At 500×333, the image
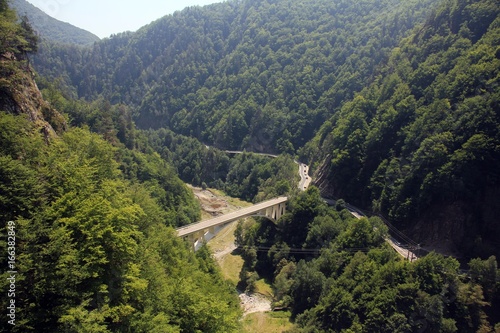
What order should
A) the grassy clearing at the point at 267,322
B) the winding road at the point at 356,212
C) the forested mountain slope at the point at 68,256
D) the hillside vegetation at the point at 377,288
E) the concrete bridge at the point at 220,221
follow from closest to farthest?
the forested mountain slope at the point at 68,256, the hillside vegetation at the point at 377,288, the grassy clearing at the point at 267,322, the concrete bridge at the point at 220,221, the winding road at the point at 356,212

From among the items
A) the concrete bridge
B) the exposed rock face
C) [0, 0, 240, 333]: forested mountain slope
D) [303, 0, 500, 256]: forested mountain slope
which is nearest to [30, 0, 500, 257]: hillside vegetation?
[303, 0, 500, 256]: forested mountain slope

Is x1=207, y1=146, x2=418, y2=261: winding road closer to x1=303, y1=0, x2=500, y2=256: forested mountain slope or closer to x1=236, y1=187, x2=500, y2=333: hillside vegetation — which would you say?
x1=303, y1=0, x2=500, y2=256: forested mountain slope

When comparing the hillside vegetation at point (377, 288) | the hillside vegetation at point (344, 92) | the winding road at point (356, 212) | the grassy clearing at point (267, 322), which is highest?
the hillside vegetation at point (344, 92)

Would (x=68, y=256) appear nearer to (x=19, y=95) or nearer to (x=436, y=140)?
(x=19, y=95)

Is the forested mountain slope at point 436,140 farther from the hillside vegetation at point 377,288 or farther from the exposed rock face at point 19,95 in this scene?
the exposed rock face at point 19,95

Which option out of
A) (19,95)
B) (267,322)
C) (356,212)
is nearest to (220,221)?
(267,322)

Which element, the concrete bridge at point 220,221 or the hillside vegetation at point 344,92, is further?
the hillside vegetation at point 344,92

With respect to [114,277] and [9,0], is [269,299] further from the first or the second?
[9,0]

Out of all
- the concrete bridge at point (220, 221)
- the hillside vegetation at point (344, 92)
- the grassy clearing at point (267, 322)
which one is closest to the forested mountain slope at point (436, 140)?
the hillside vegetation at point (344, 92)
